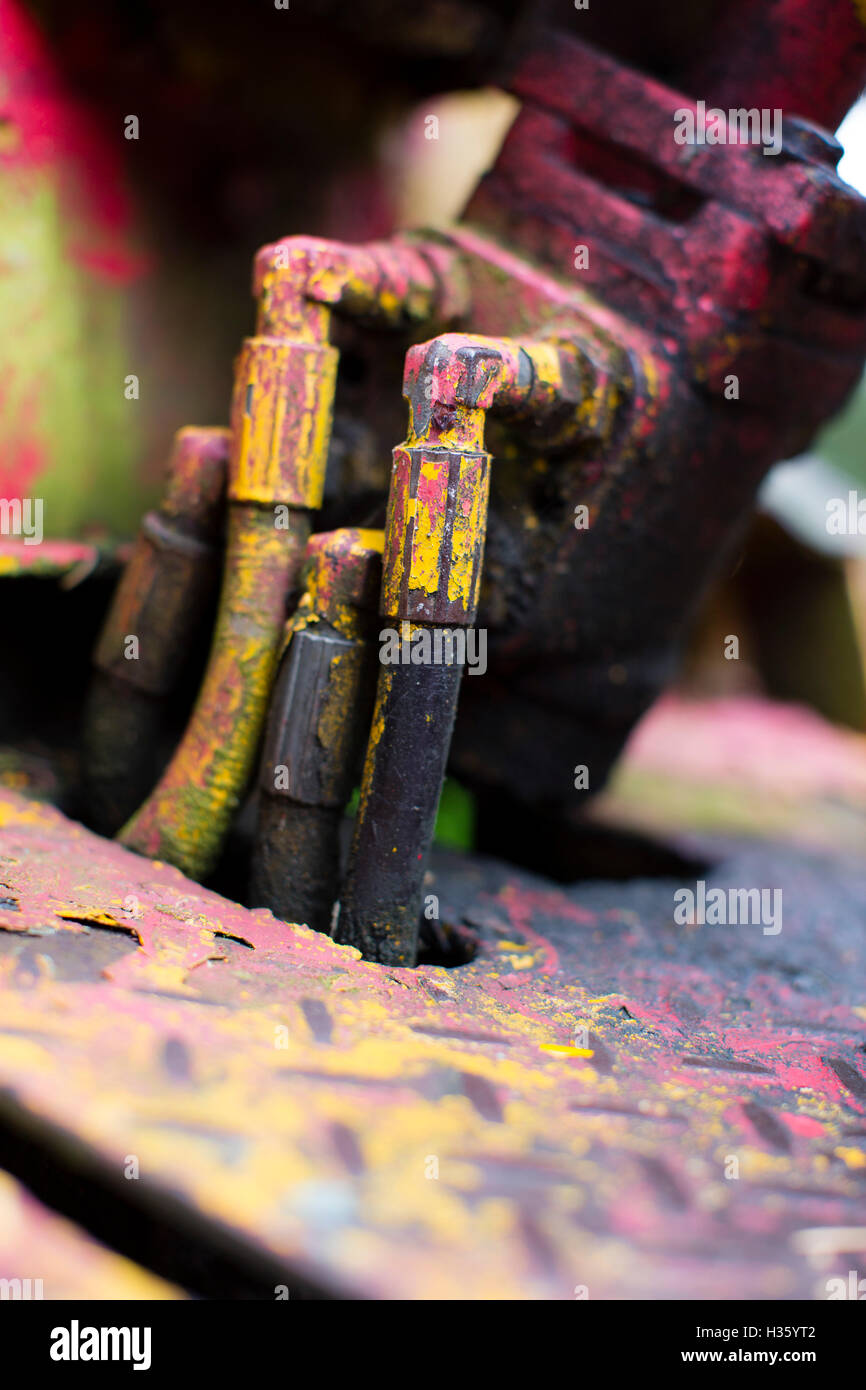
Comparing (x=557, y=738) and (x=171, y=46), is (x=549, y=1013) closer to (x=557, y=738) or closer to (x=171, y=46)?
(x=557, y=738)

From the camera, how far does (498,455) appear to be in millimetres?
2393

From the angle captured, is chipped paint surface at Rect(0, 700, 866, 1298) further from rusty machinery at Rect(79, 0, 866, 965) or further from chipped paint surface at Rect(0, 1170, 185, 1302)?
rusty machinery at Rect(79, 0, 866, 965)

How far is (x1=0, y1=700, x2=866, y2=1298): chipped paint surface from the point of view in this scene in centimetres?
112

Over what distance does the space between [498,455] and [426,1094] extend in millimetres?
1448

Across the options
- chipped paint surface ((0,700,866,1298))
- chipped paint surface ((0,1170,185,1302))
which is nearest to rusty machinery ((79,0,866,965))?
chipped paint surface ((0,700,866,1298))

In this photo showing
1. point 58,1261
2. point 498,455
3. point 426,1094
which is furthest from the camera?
point 498,455

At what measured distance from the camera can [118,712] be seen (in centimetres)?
249

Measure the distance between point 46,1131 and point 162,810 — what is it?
103cm

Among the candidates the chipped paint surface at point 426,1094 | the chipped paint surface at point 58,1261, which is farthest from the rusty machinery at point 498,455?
the chipped paint surface at point 58,1261

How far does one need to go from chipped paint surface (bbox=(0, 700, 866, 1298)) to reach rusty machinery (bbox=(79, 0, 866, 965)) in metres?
0.30

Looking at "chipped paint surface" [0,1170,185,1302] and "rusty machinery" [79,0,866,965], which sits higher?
"rusty machinery" [79,0,866,965]

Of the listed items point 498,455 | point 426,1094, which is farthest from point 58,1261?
point 498,455

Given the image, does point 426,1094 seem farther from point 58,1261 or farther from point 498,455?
point 498,455

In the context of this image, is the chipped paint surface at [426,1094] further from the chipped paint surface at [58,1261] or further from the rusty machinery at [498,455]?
the rusty machinery at [498,455]
